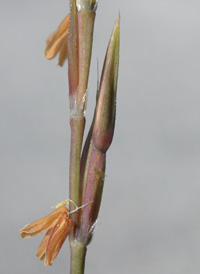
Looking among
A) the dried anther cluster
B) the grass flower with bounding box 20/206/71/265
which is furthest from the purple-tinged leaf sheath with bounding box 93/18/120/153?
the grass flower with bounding box 20/206/71/265

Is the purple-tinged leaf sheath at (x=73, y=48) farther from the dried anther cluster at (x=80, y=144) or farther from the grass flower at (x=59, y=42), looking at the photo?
the grass flower at (x=59, y=42)

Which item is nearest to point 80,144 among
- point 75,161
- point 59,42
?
point 75,161

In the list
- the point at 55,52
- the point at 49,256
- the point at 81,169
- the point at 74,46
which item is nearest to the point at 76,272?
the point at 49,256

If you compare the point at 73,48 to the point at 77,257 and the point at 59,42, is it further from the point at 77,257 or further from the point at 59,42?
the point at 77,257

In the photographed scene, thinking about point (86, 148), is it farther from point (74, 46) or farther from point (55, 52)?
point (55, 52)

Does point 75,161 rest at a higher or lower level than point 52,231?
higher

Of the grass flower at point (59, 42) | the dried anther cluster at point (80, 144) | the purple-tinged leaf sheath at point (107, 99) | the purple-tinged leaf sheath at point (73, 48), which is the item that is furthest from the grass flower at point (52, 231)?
the grass flower at point (59, 42)
